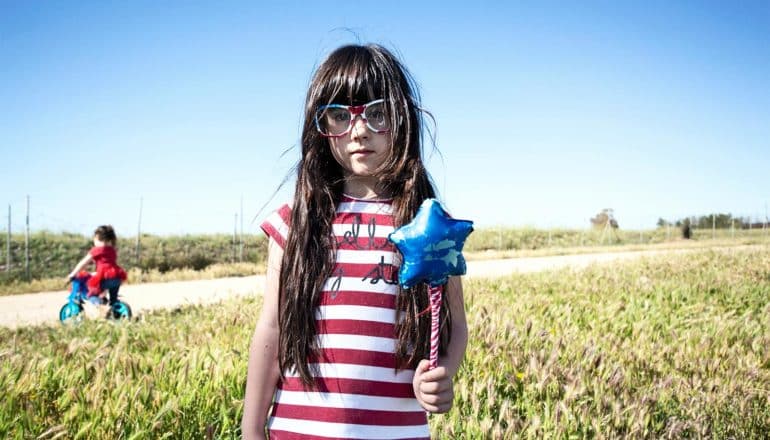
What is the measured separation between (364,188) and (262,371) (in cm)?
65

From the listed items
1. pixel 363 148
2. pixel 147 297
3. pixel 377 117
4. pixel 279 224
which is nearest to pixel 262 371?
pixel 279 224

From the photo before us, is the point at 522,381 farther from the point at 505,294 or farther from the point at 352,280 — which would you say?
the point at 505,294

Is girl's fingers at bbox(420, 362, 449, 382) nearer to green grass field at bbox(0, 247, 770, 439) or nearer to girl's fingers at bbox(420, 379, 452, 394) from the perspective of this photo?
girl's fingers at bbox(420, 379, 452, 394)

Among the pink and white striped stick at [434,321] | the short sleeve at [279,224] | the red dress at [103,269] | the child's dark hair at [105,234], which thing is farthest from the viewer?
the child's dark hair at [105,234]

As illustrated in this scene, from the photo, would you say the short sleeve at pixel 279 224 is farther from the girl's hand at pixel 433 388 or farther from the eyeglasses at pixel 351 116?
the girl's hand at pixel 433 388

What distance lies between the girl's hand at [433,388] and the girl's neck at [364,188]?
22.0 inches

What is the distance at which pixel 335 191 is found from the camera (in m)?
1.91

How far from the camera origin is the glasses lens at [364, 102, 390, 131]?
1813 millimetres

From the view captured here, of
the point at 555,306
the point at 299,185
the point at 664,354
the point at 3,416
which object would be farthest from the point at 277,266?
the point at 555,306

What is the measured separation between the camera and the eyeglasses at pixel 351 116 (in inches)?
71.1

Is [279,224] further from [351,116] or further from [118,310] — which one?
[118,310]

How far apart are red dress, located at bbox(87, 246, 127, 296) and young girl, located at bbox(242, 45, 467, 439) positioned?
304 inches

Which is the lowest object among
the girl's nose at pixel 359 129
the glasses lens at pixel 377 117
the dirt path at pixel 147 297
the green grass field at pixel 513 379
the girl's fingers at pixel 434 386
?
the dirt path at pixel 147 297

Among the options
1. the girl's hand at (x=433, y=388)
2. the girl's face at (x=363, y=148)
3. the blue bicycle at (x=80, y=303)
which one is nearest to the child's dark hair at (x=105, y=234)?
the blue bicycle at (x=80, y=303)
